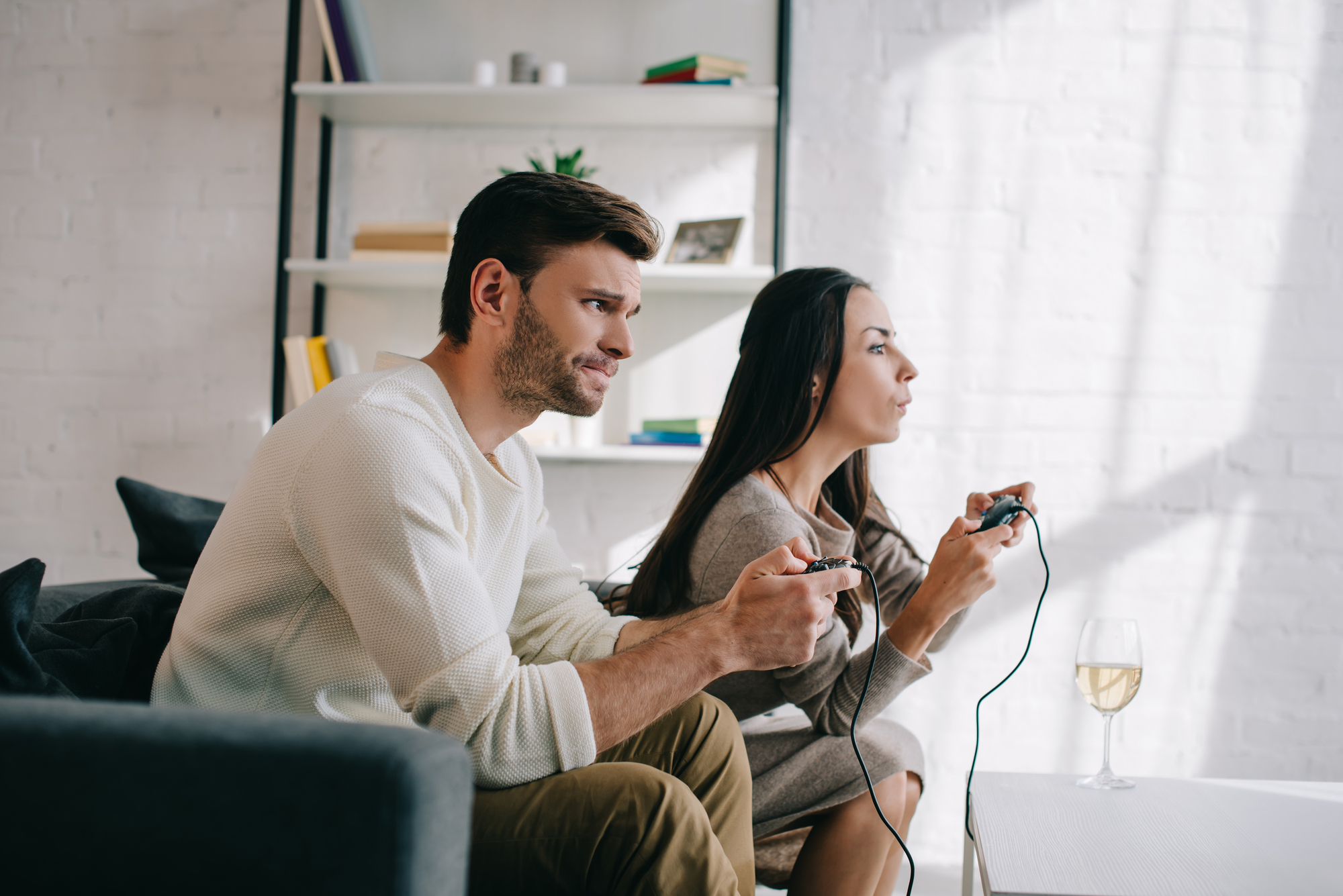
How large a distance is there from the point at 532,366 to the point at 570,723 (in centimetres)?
45

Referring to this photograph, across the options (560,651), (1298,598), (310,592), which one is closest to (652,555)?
(560,651)

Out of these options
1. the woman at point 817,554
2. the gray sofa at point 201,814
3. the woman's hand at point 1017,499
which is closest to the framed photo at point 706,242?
the woman at point 817,554

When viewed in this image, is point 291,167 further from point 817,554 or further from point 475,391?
point 817,554

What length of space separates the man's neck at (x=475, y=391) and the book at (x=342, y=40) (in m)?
1.46

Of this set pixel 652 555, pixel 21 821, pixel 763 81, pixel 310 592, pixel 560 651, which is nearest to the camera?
pixel 21 821

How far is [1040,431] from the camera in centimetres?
241

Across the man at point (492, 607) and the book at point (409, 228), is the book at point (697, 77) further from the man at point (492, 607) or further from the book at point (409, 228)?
the man at point (492, 607)

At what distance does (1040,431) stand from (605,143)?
1357 millimetres

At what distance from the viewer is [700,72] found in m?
2.22

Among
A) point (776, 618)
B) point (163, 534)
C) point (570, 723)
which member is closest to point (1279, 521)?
point (776, 618)

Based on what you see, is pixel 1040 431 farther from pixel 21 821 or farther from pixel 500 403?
pixel 21 821

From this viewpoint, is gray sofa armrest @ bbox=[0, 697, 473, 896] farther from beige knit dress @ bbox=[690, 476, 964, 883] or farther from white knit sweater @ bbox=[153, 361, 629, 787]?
beige knit dress @ bbox=[690, 476, 964, 883]

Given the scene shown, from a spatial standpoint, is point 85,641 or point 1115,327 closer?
point 85,641

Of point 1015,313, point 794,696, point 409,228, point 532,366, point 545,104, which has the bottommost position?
point 794,696
